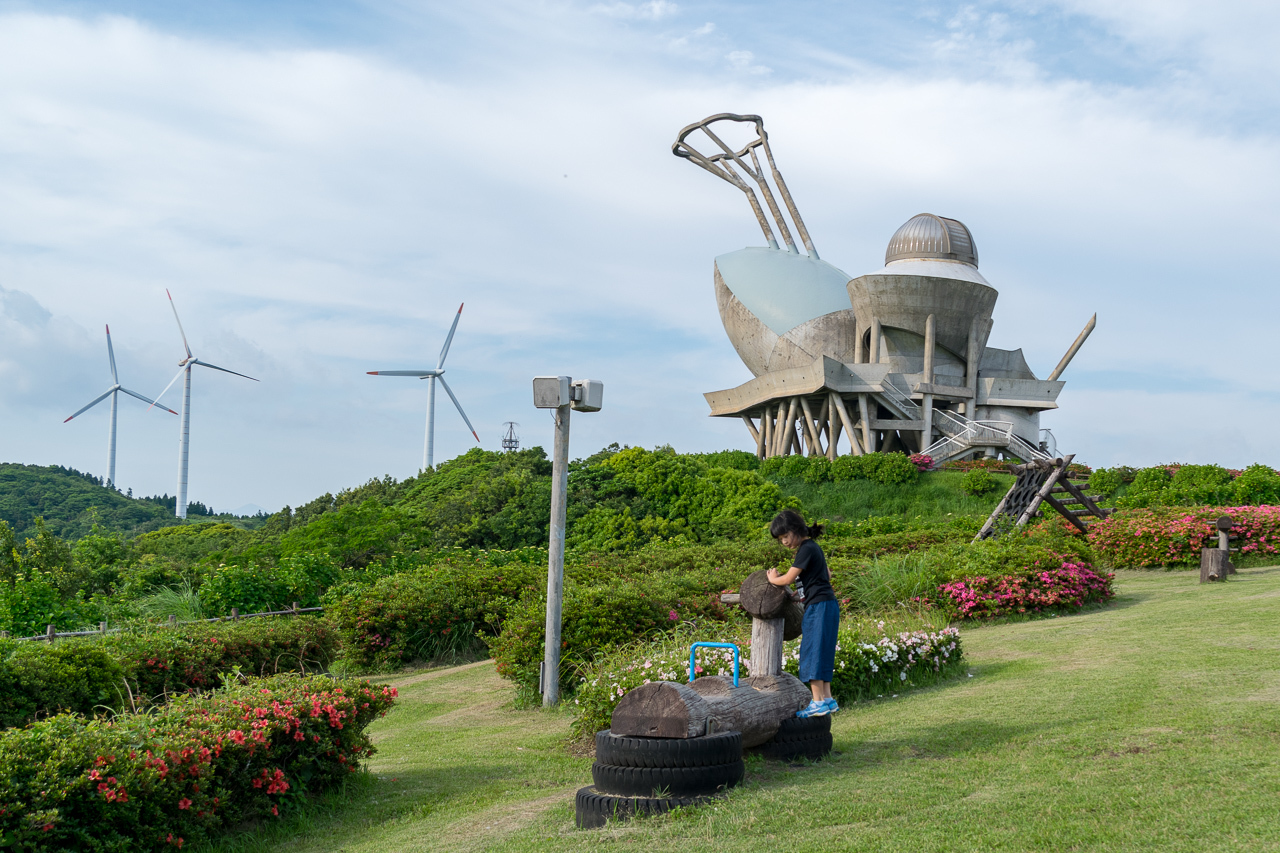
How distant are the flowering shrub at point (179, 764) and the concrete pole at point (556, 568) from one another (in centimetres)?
318

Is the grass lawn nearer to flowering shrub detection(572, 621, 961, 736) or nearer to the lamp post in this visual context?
flowering shrub detection(572, 621, 961, 736)

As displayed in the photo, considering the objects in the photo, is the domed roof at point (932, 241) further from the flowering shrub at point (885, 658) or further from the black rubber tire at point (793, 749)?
the black rubber tire at point (793, 749)

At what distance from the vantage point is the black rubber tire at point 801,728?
6711 millimetres

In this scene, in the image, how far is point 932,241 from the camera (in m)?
41.0

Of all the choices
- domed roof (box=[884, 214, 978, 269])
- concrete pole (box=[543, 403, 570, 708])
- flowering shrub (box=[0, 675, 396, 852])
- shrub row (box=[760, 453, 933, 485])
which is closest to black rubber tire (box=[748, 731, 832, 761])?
flowering shrub (box=[0, 675, 396, 852])

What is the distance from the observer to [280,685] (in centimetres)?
745

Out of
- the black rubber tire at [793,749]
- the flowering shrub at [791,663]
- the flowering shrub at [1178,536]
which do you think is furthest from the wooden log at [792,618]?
the flowering shrub at [1178,536]

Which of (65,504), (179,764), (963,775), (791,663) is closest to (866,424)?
(791,663)

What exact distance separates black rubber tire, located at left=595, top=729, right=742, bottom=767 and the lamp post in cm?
468

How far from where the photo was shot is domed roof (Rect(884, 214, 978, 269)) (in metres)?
A: 40.9

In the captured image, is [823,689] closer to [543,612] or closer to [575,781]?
[575,781]

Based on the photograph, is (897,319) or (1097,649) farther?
(897,319)

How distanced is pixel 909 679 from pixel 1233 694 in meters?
2.86

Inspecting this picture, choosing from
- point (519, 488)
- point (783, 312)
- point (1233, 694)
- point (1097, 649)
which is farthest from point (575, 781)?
point (783, 312)
